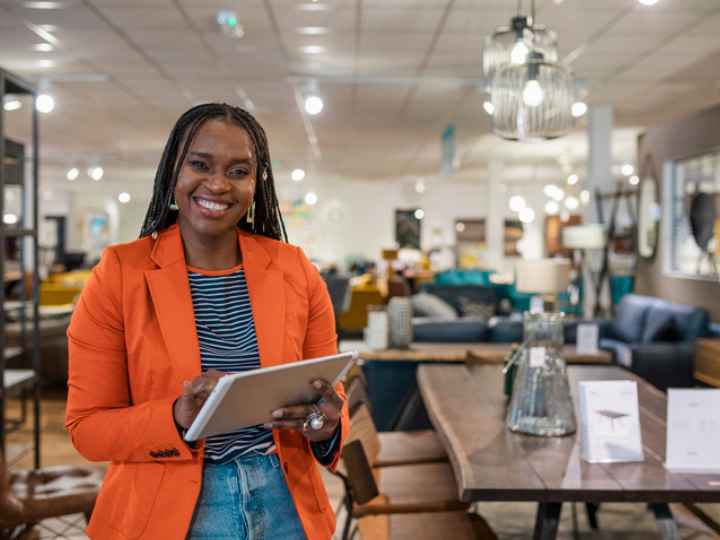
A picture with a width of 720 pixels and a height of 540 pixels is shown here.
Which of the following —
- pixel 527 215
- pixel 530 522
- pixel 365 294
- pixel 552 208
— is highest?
pixel 552 208

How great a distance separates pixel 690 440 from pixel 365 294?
403 inches

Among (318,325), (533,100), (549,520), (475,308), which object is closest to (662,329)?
(475,308)

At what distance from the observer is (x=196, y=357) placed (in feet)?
4.66

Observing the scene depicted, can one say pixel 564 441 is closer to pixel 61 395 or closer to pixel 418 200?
pixel 61 395

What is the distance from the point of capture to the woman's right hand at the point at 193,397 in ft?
4.31

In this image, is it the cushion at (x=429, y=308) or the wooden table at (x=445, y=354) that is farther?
the cushion at (x=429, y=308)

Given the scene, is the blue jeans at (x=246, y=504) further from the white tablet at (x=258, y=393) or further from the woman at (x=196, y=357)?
the white tablet at (x=258, y=393)

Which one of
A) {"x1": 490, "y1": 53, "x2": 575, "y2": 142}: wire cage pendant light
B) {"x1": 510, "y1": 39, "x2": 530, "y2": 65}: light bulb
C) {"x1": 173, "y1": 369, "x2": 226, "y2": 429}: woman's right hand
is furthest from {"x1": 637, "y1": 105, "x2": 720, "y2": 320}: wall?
{"x1": 173, "y1": 369, "x2": 226, "y2": 429}: woman's right hand

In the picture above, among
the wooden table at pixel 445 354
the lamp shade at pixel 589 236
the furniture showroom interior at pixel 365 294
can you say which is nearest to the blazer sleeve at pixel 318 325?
the furniture showroom interior at pixel 365 294

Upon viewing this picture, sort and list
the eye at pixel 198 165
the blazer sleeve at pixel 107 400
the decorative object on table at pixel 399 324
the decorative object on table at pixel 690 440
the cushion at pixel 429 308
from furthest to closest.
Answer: the cushion at pixel 429 308, the decorative object on table at pixel 399 324, the decorative object on table at pixel 690 440, the eye at pixel 198 165, the blazer sleeve at pixel 107 400

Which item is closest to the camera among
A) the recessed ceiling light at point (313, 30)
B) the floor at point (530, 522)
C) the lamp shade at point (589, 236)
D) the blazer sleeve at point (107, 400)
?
the blazer sleeve at point (107, 400)

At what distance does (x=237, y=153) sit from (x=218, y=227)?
0.47 feet

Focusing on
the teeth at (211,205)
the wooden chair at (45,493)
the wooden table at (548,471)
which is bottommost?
the wooden chair at (45,493)

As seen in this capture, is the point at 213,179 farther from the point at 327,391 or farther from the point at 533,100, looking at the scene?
the point at 533,100
